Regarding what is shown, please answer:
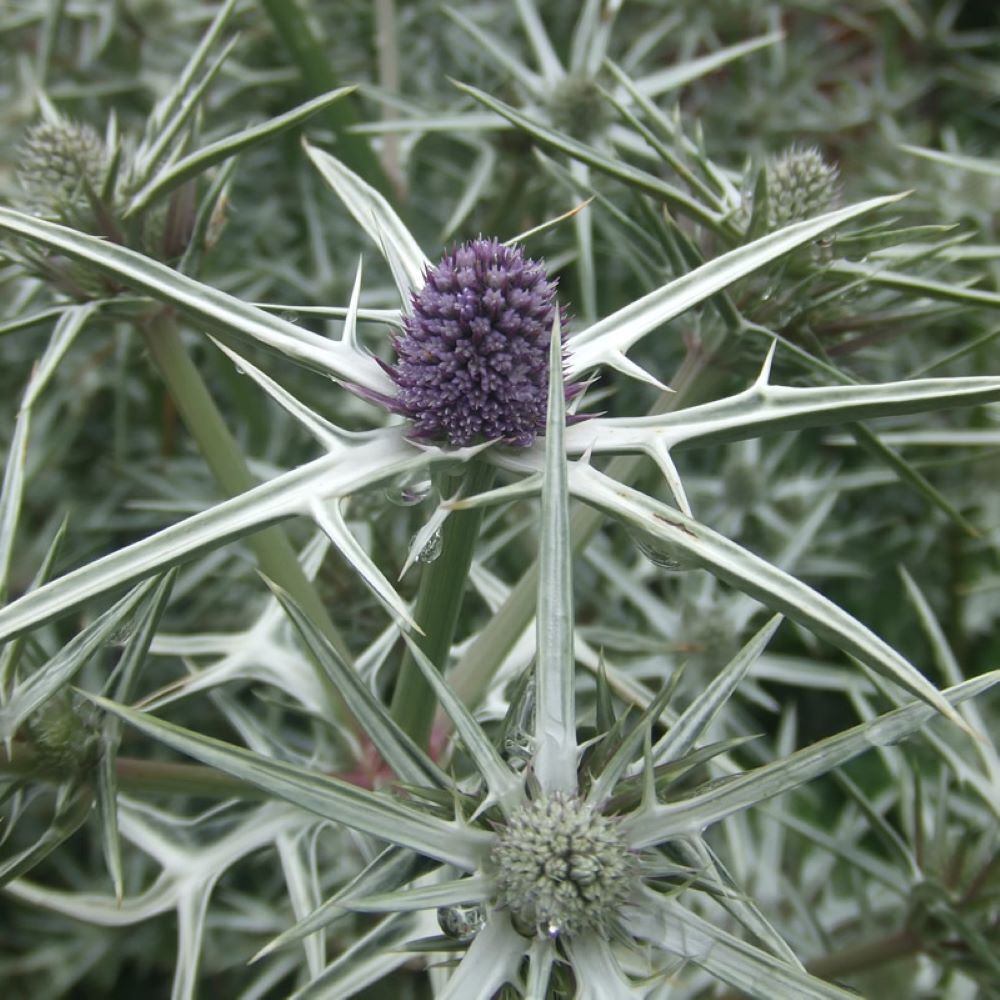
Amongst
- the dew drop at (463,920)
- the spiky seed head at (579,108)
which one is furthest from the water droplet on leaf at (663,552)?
the spiky seed head at (579,108)

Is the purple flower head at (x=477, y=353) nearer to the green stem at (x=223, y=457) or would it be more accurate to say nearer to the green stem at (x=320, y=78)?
the green stem at (x=223, y=457)

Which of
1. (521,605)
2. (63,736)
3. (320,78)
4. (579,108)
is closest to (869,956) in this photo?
(521,605)

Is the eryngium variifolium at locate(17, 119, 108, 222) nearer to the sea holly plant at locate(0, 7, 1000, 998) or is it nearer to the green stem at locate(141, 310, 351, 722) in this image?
the sea holly plant at locate(0, 7, 1000, 998)

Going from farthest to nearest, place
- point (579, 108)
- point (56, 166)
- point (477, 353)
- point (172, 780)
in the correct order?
point (579, 108)
point (56, 166)
point (172, 780)
point (477, 353)

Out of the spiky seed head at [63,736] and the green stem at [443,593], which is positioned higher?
the green stem at [443,593]

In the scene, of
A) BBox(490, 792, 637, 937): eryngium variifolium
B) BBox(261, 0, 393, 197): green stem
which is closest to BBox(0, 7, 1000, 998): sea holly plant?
BBox(490, 792, 637, 937): eryngium variifolium

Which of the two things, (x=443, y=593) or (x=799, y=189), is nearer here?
(x=443, y=593)

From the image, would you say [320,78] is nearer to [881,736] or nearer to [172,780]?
[172,780]
